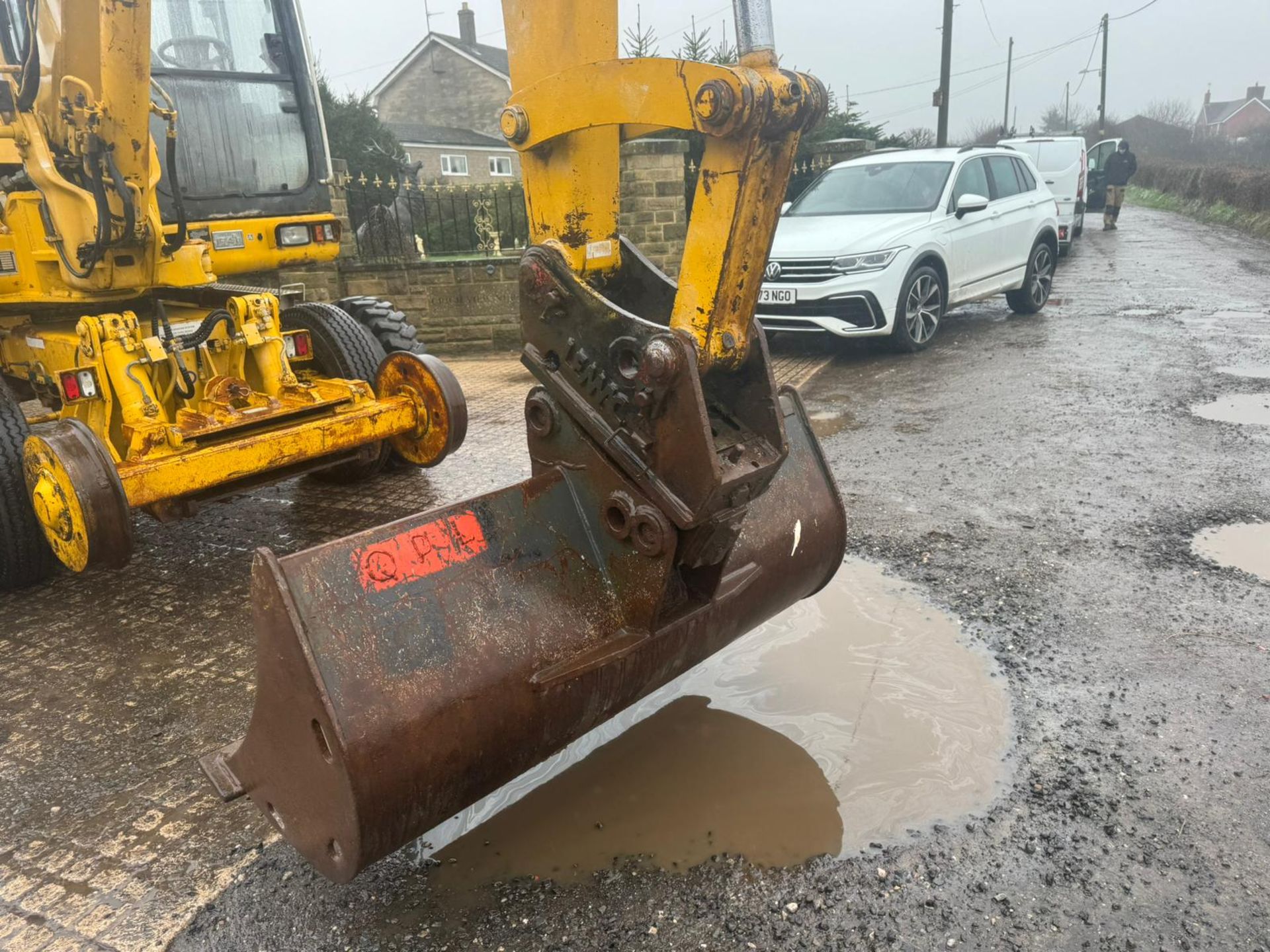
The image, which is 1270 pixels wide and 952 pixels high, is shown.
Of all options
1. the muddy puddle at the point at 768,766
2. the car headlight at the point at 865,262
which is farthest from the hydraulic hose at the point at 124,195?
the car headlight at the point at 865,262

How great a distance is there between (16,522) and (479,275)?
694cm

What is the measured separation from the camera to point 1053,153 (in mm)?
17000

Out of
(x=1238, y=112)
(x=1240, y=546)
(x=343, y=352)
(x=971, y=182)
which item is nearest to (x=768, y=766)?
(x=1240, y=546)

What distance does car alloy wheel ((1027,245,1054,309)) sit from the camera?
1099 cm

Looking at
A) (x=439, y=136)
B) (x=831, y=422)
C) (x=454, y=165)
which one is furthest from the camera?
(x=439, y=136)

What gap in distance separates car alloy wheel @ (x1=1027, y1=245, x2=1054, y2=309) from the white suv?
0.02m

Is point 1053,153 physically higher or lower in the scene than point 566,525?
higher

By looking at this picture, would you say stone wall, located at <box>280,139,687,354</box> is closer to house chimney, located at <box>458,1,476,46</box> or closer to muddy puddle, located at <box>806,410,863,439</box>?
muddy puddle, located at <box>806,410,863,439</box>

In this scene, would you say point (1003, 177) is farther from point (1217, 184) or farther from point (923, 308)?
point (1217, 184)

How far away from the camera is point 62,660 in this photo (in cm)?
377

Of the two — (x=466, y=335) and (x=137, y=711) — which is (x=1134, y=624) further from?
(x=466, y=335)

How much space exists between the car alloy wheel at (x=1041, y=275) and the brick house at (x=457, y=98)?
1144 inches

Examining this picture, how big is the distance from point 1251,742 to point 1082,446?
3280 mm

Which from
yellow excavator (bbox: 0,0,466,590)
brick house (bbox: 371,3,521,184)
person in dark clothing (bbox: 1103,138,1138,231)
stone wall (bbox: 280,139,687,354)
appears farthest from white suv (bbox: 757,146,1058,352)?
Answer: brick house (bbox: 371,3,521,184)
